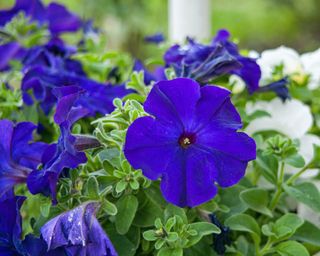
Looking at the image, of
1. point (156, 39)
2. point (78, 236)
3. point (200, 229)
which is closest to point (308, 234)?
point (200, 229)

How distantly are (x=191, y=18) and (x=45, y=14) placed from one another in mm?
309

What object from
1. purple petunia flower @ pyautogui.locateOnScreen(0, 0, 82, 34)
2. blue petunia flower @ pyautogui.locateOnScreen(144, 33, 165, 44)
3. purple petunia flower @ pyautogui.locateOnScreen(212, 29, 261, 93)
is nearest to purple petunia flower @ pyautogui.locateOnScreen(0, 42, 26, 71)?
purple petunia flower @ pyautogui.locateOnScreen(0, 0, 82, 34)

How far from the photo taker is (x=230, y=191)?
63 centimetres

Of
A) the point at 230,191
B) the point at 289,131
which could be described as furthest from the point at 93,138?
the point at 289,131

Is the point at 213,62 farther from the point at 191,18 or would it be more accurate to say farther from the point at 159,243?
the point at 191,18

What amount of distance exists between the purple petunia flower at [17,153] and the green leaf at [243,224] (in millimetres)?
199

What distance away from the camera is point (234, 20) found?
5.45m

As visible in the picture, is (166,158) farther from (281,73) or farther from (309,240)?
(281,73)

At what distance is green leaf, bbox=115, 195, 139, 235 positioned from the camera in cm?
54

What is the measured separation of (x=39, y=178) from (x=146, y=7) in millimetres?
5017

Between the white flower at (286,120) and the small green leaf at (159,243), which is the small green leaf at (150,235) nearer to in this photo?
the small green leaf at (159,243)

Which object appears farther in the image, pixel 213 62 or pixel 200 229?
pixel 213 62

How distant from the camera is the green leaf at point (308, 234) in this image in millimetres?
613

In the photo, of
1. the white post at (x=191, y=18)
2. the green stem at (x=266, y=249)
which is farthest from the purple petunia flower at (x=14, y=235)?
the white post at (x=191, y=18)
